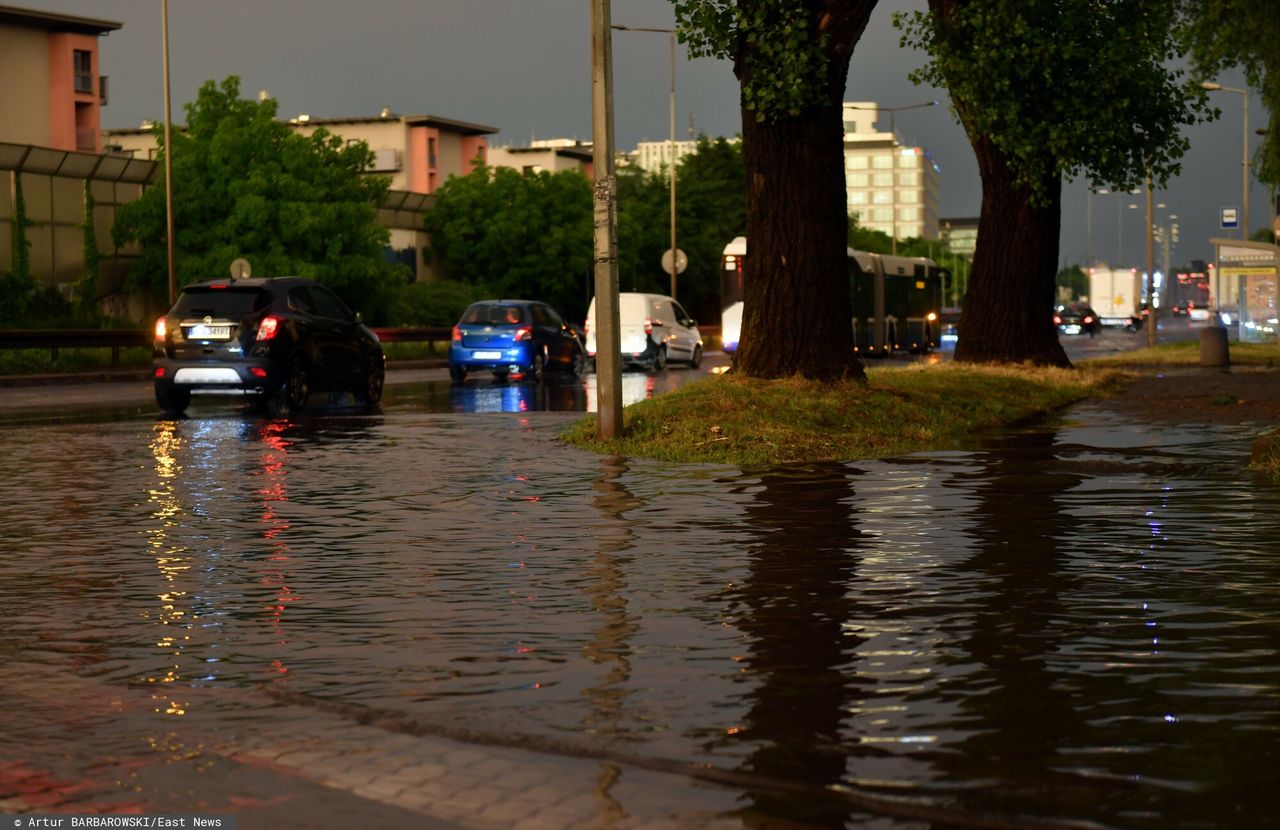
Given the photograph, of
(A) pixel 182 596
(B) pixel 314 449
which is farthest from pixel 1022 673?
(B) pixel 314 449

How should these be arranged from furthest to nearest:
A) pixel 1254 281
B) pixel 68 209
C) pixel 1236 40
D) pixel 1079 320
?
pixel 1079 320, pixel 68 209, pixel 1254 281, pixel 1236 40

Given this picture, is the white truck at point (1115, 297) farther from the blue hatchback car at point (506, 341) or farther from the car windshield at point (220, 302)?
the car windshield at point (220, 302)

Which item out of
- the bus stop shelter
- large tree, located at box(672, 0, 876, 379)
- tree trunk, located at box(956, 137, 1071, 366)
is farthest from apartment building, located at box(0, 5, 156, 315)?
large tree, located at box(672, 0, 876, 379)

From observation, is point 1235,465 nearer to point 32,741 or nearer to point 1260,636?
point 1260,636

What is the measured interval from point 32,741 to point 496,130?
122m

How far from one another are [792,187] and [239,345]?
780 centimetres

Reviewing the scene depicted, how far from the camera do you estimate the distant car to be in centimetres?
10206

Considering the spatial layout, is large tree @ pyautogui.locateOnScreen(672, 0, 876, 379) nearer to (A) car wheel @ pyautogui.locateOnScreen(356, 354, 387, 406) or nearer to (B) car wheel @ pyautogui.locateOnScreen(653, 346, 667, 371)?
(A) car wheel @ pyautogui.locateOnScreen(356, 354, 387, 406)

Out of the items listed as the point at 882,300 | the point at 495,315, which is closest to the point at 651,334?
the point at 495,315

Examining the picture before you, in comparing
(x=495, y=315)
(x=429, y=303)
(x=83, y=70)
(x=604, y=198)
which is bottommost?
(x=495, y=315)

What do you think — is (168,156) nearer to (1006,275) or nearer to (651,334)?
(651,334)

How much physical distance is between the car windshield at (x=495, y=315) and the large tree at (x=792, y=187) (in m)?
16.9

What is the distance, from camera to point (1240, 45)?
37.3 m

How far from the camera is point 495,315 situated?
38688 mm
